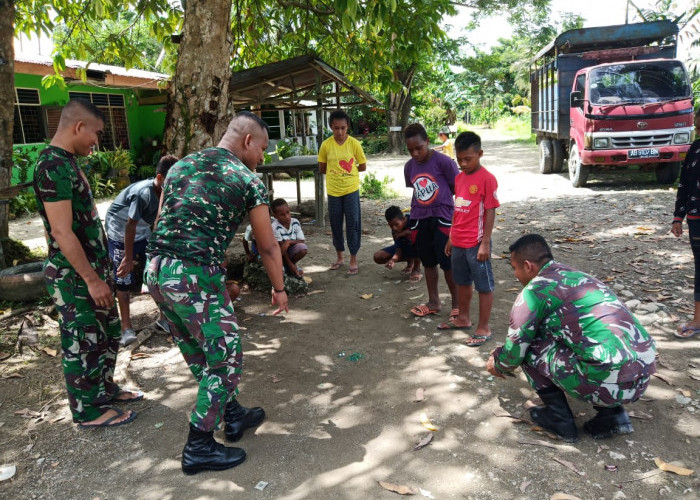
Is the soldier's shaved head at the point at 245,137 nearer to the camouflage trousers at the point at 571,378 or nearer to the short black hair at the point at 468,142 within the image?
the short black hair at the point at 468,142

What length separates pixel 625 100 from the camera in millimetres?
9984

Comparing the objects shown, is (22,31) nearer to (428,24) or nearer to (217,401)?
(428,24)

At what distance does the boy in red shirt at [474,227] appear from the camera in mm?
3896

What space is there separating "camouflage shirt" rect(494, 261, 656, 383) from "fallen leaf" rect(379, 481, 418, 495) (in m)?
0.88

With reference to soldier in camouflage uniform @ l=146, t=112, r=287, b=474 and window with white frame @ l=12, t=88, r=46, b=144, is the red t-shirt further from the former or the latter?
window with white frame @ l=12, t=88, r=46, b=144

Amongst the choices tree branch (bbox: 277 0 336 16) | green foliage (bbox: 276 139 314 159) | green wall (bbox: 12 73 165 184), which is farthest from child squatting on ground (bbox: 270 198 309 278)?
green foliage (bbox: 276 139 314 159)

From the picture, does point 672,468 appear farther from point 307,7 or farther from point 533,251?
point 307,7

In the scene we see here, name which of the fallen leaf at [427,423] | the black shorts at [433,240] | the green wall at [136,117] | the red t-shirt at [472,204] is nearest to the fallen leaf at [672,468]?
the fallen leaf at [427,423]

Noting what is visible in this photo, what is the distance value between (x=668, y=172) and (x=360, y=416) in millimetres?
9687

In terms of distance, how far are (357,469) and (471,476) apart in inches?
23.1

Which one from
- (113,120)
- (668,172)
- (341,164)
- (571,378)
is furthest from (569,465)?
(113,120)

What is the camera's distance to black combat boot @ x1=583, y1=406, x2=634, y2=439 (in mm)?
2838

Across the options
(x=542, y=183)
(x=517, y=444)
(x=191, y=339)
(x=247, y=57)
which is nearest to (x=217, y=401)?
(x=191, y=339)

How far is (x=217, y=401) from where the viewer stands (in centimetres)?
267
